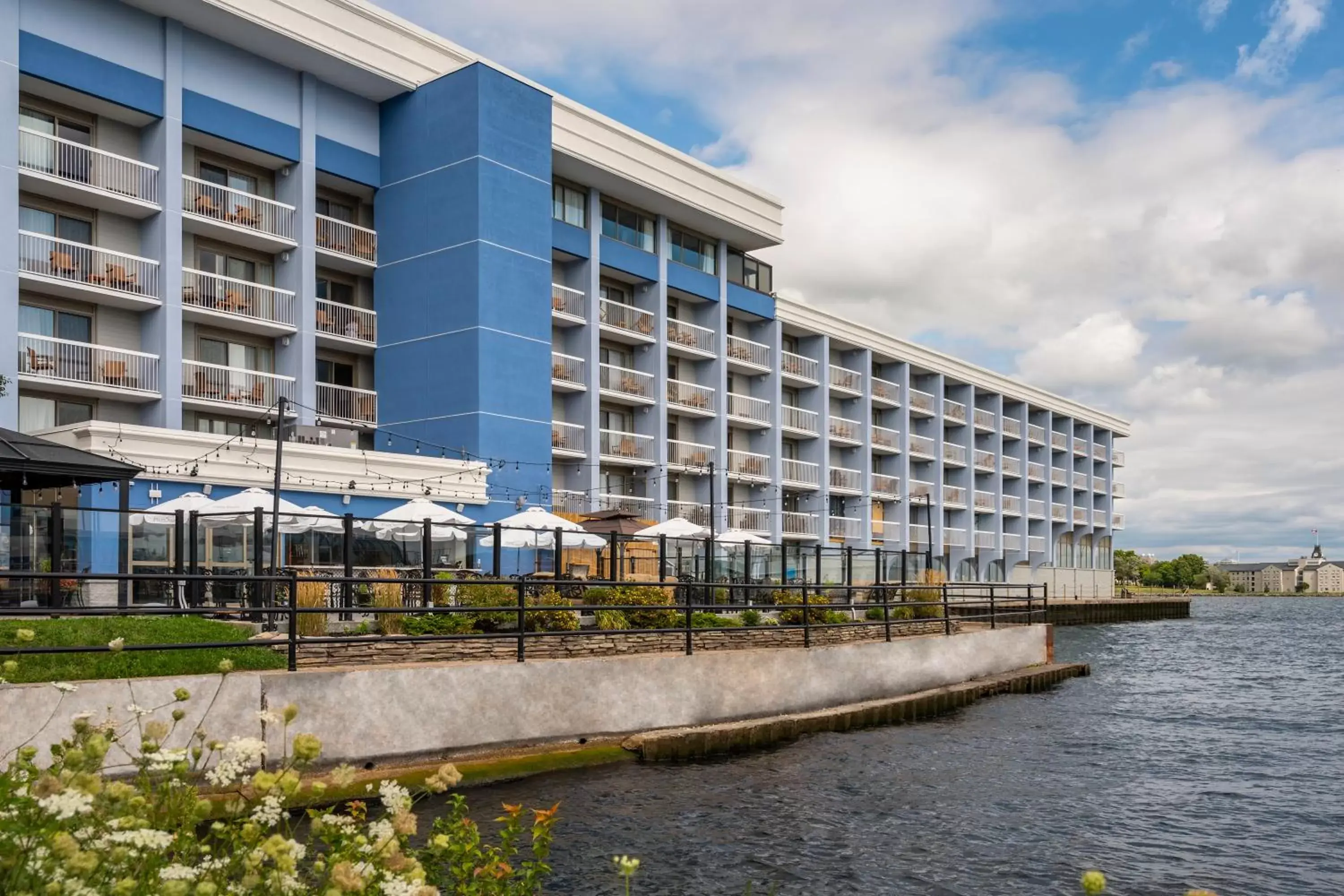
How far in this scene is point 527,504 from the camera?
38.3 m

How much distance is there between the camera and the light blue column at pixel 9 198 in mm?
28938

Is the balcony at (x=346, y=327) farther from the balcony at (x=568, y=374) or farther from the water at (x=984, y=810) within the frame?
the water at (x=984, y=810)

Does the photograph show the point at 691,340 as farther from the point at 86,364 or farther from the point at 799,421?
the point at 86,364

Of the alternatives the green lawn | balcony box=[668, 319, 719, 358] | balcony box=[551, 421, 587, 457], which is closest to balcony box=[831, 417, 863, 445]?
balcony box=[668, 319, 719, 358]

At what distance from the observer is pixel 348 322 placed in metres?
38.9

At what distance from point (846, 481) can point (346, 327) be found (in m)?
29.1

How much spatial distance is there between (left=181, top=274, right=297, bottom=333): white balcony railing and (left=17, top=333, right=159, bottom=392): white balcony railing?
2.50 metres

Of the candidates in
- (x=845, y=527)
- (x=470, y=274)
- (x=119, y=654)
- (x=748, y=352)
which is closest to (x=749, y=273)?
(x=748, y=352)

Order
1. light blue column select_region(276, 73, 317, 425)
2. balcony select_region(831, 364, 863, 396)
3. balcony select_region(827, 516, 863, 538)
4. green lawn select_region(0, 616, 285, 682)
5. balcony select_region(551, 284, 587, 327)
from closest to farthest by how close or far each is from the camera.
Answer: green lawn select_region(0, 616, 285, 682)
light blue column select_region(276, 73, 317, 425)
balcony select_region(551, 284, 587, 327)
balcony select_region(827, 516, 863, 538)
balcony select_region(831, 364, 863, 396)

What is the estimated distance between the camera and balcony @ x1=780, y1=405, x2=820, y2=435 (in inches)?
2206

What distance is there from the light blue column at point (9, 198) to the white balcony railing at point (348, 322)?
9.60 meters

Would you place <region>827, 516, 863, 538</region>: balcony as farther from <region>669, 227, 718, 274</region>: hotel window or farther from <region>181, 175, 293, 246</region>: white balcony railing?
<region>181, 175, 293, 246</region>: white balcony railing

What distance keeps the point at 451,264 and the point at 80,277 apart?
10828 mm

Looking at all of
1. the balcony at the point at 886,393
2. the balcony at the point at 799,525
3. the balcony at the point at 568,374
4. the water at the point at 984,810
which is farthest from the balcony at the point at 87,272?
the balcony at the point at 886,393
